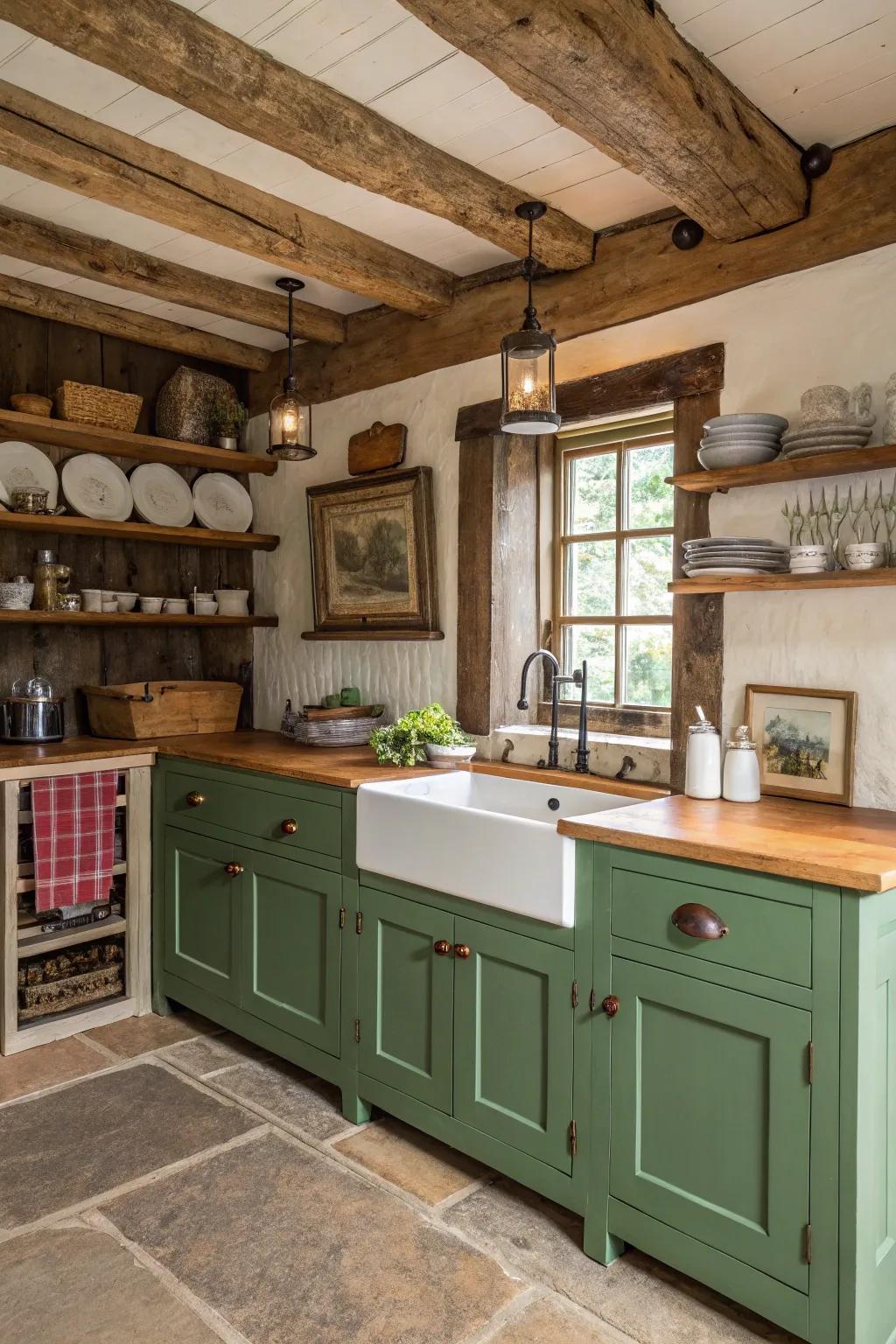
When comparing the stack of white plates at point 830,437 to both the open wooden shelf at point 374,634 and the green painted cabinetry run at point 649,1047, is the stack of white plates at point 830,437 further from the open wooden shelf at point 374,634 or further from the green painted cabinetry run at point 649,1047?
the open wooden shelf at point 374,634

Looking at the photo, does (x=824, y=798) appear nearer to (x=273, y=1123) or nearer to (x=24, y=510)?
(x=273, y=1123)

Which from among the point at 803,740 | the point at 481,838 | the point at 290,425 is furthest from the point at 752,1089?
the point at 290,425

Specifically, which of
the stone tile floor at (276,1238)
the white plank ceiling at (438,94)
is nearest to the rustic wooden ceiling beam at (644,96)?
the white plank ceiling at (438,94)

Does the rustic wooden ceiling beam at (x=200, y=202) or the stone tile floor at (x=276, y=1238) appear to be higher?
the rustic wooden ceiling beam at (x=200, y=202)

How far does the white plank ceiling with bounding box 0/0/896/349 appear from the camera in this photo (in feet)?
6.05

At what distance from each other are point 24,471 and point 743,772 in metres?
2.72

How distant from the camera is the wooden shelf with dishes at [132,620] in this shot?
132 inches

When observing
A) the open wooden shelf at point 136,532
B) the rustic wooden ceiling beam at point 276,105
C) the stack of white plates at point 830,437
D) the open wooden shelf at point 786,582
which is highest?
the rustic wooden ceiling beam at point 276,105

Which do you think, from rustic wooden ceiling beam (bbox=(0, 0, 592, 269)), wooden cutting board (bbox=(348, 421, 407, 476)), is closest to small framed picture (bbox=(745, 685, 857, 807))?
rustic wooden ceiling beam (bbox=(0, 0, 592, 269))

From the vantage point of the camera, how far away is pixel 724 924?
178 centimetres

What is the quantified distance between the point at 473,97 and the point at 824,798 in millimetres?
1825

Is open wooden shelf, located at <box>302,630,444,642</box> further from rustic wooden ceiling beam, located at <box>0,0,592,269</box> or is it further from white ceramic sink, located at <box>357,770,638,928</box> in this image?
rustic wooden ceiling beam, located at <box>0,0,592,269</box>

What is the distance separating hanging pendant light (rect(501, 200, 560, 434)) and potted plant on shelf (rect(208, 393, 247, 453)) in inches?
65.5

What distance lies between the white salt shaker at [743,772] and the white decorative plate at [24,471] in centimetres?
260
